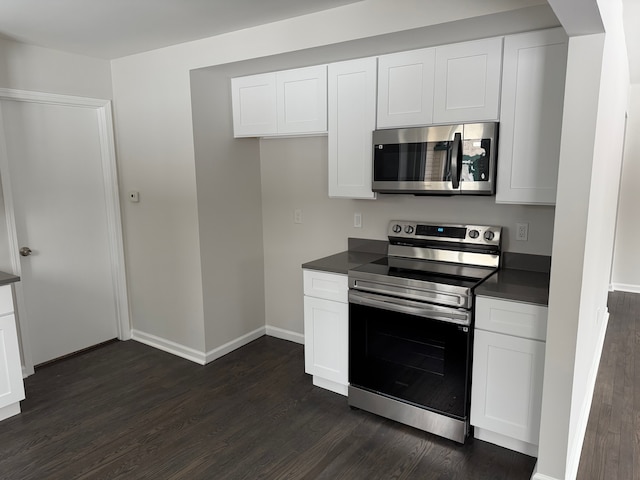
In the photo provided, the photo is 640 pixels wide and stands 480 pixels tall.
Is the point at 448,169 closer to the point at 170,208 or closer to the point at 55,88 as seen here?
the point at 170,208

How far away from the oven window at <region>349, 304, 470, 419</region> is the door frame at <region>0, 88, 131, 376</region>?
7.61ft

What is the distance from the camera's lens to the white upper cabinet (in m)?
3.04

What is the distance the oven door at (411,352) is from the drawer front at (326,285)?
0.34ft

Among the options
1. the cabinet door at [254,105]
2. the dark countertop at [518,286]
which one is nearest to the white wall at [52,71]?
the cabinet door at [254,105]

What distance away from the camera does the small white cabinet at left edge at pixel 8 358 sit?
107 inches

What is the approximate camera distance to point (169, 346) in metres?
3.84

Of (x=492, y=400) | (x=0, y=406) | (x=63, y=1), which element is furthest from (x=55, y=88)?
(x=492, y=400)

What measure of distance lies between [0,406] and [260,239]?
2165 millimetres

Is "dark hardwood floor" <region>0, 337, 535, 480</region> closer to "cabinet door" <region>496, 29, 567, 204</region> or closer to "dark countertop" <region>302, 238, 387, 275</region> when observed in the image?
"dark countertop" <region>302, 238, 387, 275</region>

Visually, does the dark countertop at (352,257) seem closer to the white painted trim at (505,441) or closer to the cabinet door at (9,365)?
the white painted trim at (505,441)

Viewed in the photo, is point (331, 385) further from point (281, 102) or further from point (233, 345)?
point (281, 102)

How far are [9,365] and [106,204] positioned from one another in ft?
5.12

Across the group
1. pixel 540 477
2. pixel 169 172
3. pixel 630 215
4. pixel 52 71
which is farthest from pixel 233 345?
pixel 630 215

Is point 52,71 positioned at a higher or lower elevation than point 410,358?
higher
